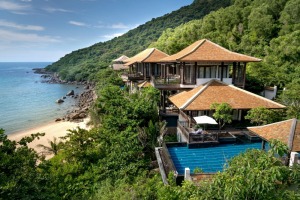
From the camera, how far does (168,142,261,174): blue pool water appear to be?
12.4m

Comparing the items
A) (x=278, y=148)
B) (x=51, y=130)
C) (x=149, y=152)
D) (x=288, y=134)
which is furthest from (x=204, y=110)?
(x=51, y=130)

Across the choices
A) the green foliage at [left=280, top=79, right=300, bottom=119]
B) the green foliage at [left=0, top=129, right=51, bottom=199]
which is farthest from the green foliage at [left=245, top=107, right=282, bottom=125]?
the green foliage at [left=0, top=129, right=51, bottom=199]

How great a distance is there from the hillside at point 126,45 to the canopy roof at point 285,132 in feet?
257

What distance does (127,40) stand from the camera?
447ft

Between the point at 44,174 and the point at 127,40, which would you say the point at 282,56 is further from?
the point at 127,40

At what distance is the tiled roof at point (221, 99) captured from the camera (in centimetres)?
1664

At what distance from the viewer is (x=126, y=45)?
5007 inches

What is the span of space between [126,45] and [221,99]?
11598cm

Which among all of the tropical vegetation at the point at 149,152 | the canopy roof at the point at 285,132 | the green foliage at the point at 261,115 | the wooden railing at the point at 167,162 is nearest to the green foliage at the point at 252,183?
the tropical vegetation at the point at 149,152

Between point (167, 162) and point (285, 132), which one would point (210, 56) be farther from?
point (167, 162)

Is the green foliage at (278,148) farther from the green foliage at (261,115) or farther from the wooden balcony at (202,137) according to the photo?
the green foliage at (261,115)

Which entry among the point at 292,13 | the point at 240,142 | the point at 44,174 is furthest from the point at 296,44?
the point at 44,174

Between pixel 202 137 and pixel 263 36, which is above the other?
pixel 263 36

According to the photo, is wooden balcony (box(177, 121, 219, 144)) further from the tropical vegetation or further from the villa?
the tropical vegetation
